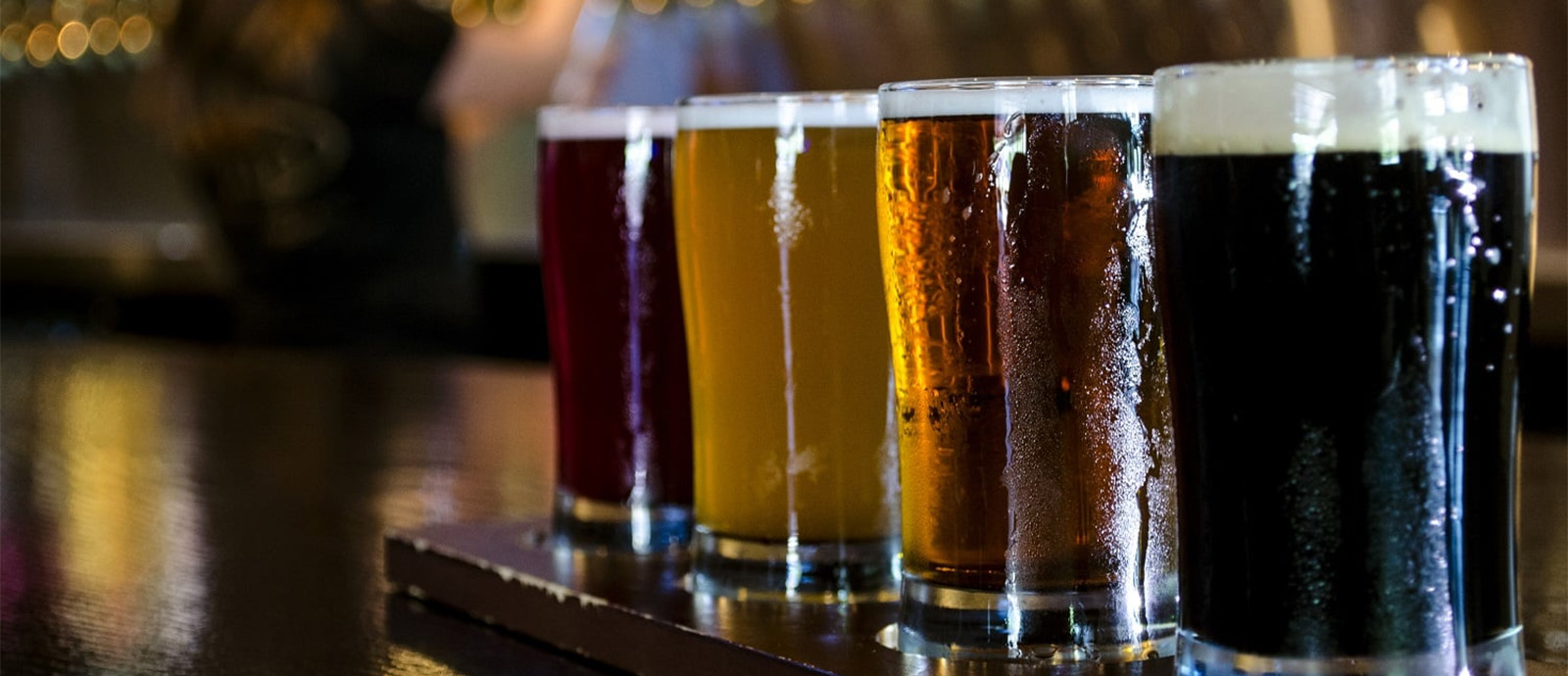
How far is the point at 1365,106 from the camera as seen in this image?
0.60m

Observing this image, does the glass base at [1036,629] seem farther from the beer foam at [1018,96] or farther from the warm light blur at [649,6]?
the warm light blur at [649,6]

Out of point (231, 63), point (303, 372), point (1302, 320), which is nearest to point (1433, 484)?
point (1302, 320)

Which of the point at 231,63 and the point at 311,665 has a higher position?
the point at 231,63

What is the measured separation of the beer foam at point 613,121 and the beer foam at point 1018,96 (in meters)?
0.30

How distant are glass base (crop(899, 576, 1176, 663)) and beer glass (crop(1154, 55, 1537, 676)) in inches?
4.8

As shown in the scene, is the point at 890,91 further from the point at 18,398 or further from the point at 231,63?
the point at 231,63

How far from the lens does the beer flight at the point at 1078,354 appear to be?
61cm

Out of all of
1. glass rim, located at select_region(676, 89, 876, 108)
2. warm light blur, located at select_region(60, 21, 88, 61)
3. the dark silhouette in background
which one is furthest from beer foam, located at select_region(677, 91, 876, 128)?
warm light blur, located at select_region(60, 21, 88, 61)

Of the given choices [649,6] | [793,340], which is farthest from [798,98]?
[649,6]

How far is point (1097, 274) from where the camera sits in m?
0.77

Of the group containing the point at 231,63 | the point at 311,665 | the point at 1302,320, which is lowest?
the point at 311,665

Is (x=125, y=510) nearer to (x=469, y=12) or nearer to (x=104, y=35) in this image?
(x=469, y=12)

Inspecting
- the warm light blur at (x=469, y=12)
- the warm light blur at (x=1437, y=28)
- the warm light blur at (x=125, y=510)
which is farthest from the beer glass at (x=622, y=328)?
the warm light blur at (x=469, y=12)

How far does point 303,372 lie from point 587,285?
4.69 feet
